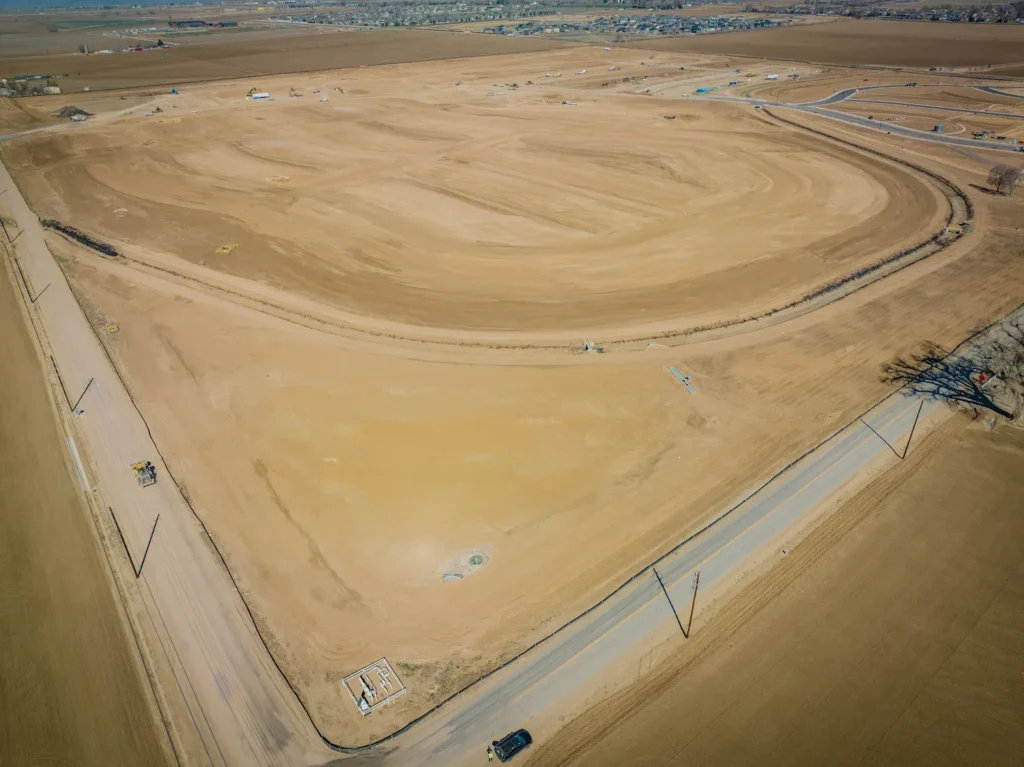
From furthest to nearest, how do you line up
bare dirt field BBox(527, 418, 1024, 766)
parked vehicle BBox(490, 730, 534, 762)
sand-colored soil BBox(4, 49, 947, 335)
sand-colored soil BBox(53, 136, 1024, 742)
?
sand-colored soil BBox(4, 49, 947, 335) < sand-colored soil BBox(53, 136, 1024, 742) < bare dirt field BBox(527, 418, 1024, 766) < parked vehicle BBox(490, 730, 534, 762)

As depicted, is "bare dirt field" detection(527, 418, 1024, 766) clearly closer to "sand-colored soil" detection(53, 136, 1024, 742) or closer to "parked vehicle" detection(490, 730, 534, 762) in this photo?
"parked vehicle" detection(490, 730, 534, 762)

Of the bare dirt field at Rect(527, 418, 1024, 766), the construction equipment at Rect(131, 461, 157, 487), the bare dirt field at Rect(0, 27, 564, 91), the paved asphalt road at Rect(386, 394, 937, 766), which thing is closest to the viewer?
the bare dirt field at Rect(527, 418, 1024, 766)

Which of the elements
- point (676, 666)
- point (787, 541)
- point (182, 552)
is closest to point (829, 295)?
point (787, 541)

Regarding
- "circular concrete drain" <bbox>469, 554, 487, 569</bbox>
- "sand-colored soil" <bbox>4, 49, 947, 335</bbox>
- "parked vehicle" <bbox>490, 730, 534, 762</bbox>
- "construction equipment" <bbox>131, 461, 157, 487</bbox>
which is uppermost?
"sand-colored soil" <bbox>4, 49, 947, 335</bbox>

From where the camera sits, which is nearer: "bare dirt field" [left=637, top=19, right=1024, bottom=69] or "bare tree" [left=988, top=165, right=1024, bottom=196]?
"bare tree" [left=988, top=165, right=1024, bottom=196]

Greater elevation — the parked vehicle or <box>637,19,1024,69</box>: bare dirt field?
<box>637,19,1024,69</box>: bare dirt field

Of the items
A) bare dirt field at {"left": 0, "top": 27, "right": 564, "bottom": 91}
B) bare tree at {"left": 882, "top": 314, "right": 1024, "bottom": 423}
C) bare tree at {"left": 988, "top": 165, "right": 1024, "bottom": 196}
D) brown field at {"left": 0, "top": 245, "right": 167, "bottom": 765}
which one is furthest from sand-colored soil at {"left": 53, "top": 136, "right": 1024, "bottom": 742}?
bare dirt field at {"left": 0, "top": 27, "right": 564, "bottom": 91}
